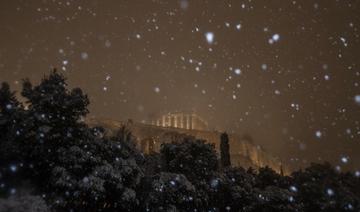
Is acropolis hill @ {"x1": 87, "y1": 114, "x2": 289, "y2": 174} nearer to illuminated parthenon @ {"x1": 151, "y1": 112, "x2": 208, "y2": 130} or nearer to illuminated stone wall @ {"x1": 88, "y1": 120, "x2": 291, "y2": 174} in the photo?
illuminated stone wall @ {"x1": 88, "y1": 120, "x2": 291, "y2": 174}

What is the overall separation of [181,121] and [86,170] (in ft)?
331

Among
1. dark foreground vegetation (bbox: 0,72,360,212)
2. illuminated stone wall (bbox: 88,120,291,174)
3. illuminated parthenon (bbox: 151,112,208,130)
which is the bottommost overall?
dark foreground vegetation (bbox: 0,72,360,212)

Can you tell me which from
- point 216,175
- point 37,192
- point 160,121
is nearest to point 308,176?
point 216,175

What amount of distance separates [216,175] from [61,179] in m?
8.66

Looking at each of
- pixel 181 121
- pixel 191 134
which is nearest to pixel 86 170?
pixel 191 134

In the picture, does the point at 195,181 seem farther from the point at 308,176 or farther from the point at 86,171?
the point at 308,176

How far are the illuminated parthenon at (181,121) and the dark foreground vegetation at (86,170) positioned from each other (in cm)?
9455

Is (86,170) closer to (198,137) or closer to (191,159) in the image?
(191,159)

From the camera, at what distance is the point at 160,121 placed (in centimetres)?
11944

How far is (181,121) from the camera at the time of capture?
118 meters

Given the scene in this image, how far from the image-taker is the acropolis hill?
3076 inches

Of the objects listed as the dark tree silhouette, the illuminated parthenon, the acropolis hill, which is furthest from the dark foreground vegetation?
the illuminated parthenon

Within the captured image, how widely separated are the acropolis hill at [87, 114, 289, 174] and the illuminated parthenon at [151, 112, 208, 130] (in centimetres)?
2201

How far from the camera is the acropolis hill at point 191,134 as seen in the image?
256ft
